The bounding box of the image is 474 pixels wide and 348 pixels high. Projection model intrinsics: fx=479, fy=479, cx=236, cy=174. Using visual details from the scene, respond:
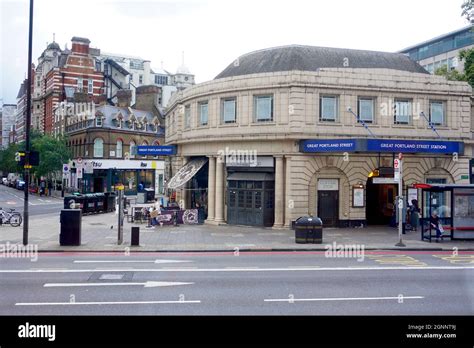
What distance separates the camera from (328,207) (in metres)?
28.1

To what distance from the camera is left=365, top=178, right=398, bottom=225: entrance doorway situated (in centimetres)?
3139

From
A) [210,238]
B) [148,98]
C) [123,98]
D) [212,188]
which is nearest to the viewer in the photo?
[210,238]

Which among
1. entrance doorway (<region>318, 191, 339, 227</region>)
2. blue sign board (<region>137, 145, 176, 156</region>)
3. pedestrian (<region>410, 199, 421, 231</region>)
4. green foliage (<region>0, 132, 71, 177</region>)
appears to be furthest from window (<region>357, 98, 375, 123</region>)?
green foliage (<region>0, 132, 71, 177</region>)

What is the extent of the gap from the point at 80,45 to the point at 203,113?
5378cm

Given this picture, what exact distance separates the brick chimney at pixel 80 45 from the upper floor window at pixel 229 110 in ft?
178

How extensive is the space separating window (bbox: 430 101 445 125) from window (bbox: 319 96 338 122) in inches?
247

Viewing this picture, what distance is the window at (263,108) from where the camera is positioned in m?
28.2

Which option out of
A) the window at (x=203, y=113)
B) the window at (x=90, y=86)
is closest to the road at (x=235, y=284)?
the window at (x=203, y=113)

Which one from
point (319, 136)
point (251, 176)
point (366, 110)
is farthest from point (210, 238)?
point (366, 110)

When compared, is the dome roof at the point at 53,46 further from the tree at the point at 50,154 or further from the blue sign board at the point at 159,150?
the blue sign board at the point at 159,150

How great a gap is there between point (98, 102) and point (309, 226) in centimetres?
6366

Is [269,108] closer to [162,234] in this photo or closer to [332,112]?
[332,112]

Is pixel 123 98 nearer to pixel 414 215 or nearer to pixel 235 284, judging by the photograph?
pixel 414 215
